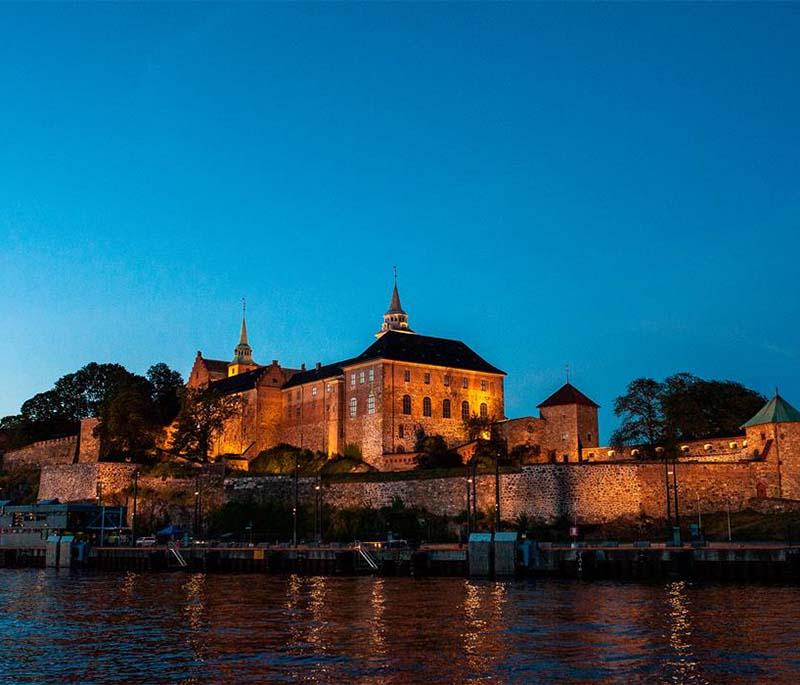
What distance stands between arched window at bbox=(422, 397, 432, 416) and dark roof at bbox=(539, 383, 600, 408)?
10.2 meters

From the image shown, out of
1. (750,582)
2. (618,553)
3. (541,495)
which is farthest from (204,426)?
(750,582)

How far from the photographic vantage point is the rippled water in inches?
989

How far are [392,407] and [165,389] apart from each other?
33.4 m

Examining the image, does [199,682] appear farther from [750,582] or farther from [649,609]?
[750,582]

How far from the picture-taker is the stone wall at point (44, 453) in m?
100

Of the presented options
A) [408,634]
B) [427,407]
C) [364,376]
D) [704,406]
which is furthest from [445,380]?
[408,634]

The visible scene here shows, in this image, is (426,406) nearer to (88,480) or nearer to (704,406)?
(704,406)

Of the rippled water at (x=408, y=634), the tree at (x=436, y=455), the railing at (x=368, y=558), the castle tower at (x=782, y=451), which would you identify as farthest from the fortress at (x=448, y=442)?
the rippled water at (x=408, y=634)

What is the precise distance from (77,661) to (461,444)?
6071 centimetres

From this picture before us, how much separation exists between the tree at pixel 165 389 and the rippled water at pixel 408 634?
5785cm

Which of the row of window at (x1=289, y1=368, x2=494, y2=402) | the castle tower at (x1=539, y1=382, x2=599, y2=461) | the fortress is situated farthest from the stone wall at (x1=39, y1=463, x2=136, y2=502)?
the castle tower at (x1=539, y1=382, x2=599, y2=461)

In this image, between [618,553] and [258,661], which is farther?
[618,553]

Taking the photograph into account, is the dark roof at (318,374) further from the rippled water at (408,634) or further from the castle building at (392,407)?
the rippled water at (408,634)

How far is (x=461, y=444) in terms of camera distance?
86.2m
